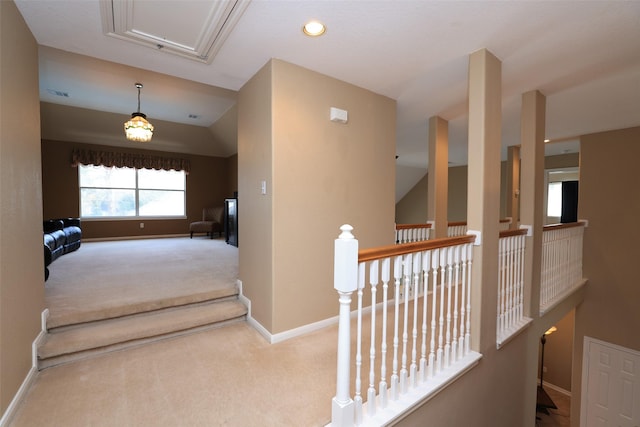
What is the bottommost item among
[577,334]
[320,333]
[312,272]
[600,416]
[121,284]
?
[600,416]

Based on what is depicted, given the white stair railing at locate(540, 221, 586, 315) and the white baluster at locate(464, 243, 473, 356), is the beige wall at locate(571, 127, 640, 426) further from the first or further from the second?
the white baluster at locate(464, 243, 473, 356)

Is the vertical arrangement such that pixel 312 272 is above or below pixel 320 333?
above

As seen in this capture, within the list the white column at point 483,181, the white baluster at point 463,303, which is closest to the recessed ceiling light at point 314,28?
the white column at point 483,181

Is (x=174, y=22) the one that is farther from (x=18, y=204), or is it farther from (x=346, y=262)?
(x=346, y=262)

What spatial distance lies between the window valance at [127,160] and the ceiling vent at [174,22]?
18.4ft

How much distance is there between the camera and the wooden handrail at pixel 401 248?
1.47 metres

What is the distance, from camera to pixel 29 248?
1.85 meters

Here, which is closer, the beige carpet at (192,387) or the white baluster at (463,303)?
the beige carpet at (192,387)

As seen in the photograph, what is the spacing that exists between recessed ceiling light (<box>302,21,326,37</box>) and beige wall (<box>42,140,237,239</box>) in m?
6.25

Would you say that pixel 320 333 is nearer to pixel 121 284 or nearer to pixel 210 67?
pixel 121 284

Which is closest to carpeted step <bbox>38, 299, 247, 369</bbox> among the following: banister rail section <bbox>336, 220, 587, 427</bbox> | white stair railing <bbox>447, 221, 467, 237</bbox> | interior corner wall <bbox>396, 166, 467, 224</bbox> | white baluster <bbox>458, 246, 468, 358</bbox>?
banister rail section <bbox>336, 220, 587, 427</bbox>

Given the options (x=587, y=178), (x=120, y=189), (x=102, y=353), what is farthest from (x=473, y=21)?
(x=120, y=189)

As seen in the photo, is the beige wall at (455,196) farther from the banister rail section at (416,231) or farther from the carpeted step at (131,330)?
the carpeted step at (131,330)

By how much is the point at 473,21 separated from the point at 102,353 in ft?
12.1
